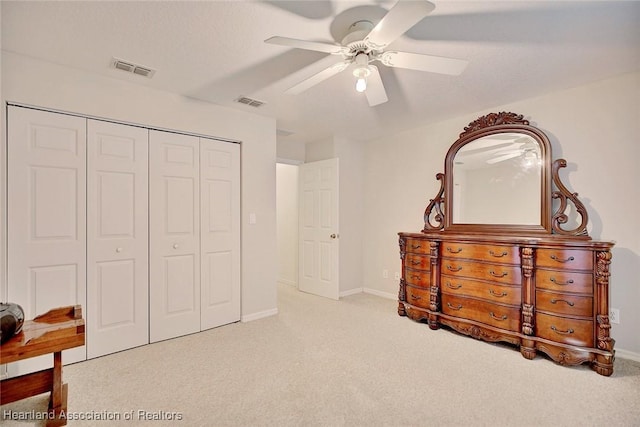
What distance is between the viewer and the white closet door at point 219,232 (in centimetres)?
312

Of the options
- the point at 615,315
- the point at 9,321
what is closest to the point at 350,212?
the point at 615,315

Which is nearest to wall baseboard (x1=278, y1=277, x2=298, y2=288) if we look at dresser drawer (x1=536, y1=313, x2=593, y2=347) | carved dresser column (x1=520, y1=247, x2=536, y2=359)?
carved dresser column (x1=520, y1=247, x2=536, y2=359)

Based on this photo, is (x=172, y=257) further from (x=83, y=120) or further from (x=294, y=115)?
(x=294, y=115)

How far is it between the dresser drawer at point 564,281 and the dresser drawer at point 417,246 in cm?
101

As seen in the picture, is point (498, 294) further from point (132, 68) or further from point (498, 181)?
point (132, 68)

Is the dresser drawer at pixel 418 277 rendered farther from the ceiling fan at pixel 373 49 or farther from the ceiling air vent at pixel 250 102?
the ceiling air vent at pixel 250 102

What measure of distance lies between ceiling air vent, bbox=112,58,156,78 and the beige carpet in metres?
2.31

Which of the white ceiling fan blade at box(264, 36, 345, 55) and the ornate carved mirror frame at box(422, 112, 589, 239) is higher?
the white ceiling fan blade at box(264, 36, 345, 55)

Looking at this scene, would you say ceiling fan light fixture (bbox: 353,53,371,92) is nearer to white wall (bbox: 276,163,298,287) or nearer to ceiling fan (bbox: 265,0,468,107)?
ceiling fan (bbox: 265,0,468,107)

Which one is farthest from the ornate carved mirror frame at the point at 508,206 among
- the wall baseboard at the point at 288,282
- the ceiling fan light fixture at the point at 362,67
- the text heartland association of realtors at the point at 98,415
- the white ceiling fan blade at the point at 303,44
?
the text heartland association of realtors at the point at 98,415

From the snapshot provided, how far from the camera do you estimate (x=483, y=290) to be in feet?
9.25

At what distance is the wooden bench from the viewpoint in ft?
5.18

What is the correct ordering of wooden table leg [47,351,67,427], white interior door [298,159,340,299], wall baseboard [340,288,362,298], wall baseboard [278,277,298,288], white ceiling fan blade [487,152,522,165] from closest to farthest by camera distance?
wooden table leg [47,351,67,427] → white ceiling fan blade [487,152,522,165] → white interior door [298,159,340,299] → wall baseboard [340,288,362,298] → wall baseboard [278,277,298,288]

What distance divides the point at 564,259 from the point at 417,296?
54.5 inches
